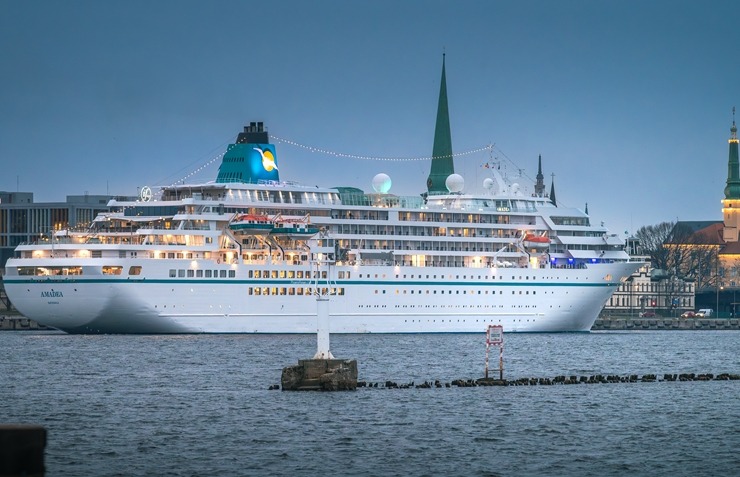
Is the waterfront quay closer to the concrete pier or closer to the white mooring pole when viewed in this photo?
the concrete pier

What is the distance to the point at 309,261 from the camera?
70.9 meters

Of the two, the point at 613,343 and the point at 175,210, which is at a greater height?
the point at 175,210

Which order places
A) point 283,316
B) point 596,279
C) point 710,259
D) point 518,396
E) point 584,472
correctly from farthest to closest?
point 710,259 < point 596,279 < point 283,316 < point 518,396 < point 584,472

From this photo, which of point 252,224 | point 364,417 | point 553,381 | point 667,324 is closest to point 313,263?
point 252,224

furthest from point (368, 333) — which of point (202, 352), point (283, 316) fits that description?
point (202, 352)

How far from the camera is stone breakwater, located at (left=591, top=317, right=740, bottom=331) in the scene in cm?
11412

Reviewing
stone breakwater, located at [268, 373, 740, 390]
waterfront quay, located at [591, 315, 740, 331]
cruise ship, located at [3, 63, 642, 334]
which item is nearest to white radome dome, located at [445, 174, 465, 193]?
cruise ship, located at [3, 63, 642, 334]

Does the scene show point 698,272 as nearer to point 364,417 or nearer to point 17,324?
point 17,324

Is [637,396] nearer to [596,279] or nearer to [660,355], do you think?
[660,355]

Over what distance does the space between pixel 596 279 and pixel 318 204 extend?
17033 millimetres

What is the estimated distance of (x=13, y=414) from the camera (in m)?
36.4

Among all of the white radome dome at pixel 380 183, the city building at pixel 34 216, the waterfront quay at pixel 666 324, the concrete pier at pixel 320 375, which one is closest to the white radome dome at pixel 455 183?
the white radome dome at pixel 380 183

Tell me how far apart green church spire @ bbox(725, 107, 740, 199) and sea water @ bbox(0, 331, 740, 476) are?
122m

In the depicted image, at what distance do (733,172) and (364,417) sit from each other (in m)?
154
